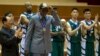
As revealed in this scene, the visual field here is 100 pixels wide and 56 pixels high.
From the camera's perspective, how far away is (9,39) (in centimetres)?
406

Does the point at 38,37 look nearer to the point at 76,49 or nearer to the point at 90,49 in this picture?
the point at 76,49

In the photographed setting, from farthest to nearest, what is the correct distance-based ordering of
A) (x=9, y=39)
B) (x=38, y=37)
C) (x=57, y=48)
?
(x=57, y=48) → (x=38, y=37) → (x=9, y=39)

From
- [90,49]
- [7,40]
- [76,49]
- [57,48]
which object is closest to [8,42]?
[7,40]

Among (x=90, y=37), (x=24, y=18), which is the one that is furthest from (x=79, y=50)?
(x=24, y=18)

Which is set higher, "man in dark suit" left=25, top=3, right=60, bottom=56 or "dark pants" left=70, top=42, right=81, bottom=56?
"man in dark suit" left=25, top=3, right=60, bottom=56

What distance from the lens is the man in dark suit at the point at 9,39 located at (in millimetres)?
4055

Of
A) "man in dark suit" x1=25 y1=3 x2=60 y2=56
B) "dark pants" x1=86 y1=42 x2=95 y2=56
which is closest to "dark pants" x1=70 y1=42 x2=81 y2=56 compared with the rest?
"dark pants" x1=86 y1=42 x2=95 y2=56

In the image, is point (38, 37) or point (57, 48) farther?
point (57, 48)

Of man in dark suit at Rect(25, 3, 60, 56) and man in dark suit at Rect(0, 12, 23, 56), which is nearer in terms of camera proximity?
man in dark suit at Rect(0, 12, 23, 56)

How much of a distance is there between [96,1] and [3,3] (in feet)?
8.42

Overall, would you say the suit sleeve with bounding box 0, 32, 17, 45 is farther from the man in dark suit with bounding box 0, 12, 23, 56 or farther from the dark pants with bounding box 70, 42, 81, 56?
the dark pants with bounding box 70, 42, 81, 56

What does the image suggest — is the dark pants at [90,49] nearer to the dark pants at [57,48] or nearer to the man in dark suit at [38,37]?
the dark pants at [57,48]

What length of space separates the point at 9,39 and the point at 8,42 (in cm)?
4

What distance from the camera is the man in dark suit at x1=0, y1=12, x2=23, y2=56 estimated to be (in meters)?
4.05
